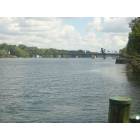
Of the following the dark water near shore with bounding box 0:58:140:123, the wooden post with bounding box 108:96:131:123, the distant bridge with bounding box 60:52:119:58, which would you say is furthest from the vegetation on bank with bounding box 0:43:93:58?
the wooden post with bounding box 108:96:131:123

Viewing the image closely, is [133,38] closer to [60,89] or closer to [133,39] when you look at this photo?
[133,39]

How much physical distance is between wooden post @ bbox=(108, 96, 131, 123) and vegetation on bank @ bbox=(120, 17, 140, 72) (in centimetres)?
172

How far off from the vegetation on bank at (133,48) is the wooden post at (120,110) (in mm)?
1722

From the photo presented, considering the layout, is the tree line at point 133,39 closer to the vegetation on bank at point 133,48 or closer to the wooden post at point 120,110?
the vegetation on bank at point 133,48

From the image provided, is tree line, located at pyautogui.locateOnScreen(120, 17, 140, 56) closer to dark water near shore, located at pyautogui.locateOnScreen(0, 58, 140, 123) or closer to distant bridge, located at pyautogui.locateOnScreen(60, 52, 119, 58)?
distant bridge, located at pyautogui.locateOnScreen(60, 52, 119, 58)

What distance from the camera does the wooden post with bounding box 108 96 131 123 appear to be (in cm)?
478

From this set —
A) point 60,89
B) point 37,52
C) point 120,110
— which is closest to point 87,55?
point 60,89

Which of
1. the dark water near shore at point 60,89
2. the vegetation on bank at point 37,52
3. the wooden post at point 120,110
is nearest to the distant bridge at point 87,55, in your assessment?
the vegetation on bank at point 37,52

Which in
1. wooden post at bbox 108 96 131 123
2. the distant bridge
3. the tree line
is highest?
the tree line

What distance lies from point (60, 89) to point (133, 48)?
67.1 inches

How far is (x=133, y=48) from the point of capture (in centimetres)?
669
